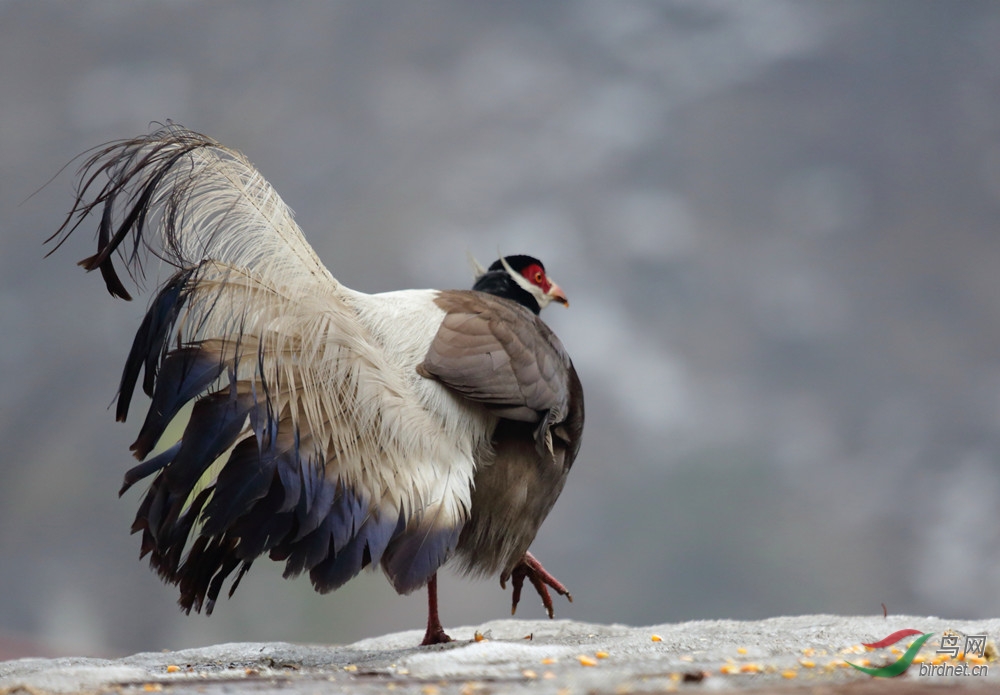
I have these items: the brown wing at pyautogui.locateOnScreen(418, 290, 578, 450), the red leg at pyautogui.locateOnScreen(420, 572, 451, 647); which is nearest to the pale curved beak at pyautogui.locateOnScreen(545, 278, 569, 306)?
the brown wing at pyautogui.locateOnScreen(418, 290, 578, 450)

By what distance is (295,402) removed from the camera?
2148 millimetres

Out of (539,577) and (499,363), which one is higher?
(499,363)

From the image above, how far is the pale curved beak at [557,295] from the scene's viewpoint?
10.6 ft

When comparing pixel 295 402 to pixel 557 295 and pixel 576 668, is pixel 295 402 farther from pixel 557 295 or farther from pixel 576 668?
pixel 557 295

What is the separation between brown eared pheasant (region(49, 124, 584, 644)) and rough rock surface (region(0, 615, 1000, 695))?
24 centimetres

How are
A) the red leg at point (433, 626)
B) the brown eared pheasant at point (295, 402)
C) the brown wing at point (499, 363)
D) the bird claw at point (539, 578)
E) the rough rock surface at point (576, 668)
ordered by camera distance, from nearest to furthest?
the rough rock surface at point (576, 668), the brown eared pheasant at point (295, 402), the brown wing at point (499, 363), the red leg at point (433, 626), the bird claw at point (539, 578)

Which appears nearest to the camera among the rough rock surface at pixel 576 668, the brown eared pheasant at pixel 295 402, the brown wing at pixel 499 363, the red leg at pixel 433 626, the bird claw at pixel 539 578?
the rough rock surface at pixel 576 668

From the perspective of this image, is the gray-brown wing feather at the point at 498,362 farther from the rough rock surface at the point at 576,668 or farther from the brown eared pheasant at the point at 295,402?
the rough rock surface at the point at 576,668

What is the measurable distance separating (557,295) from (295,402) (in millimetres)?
1312

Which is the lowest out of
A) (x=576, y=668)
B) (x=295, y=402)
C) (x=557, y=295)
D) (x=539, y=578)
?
(x=576, y=668)

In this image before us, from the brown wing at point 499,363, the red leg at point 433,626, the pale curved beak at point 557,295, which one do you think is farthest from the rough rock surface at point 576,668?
the pale curved beak at point 557,295

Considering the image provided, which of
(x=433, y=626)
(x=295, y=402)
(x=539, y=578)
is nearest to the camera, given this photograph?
(x=295, y=402)

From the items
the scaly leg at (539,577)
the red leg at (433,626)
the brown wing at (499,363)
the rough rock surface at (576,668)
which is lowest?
the rough rock surface at (576,668)

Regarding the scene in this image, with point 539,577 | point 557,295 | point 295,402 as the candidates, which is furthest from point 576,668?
point 557,295
